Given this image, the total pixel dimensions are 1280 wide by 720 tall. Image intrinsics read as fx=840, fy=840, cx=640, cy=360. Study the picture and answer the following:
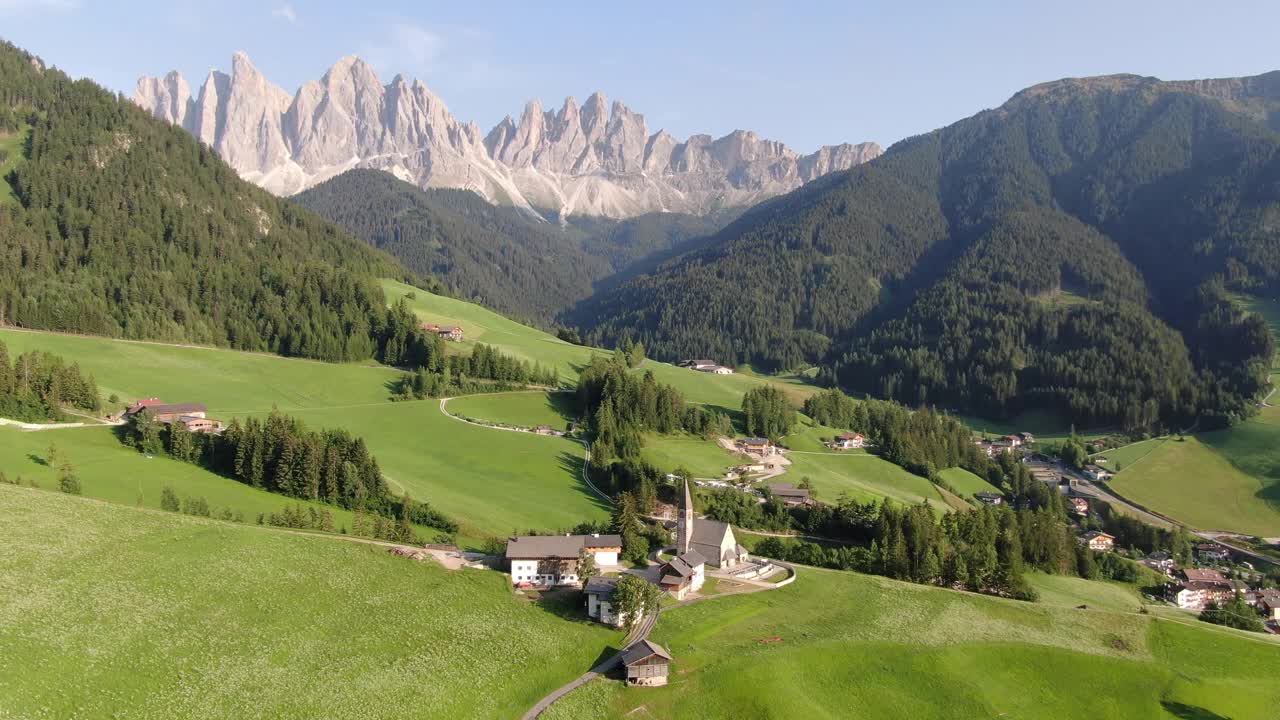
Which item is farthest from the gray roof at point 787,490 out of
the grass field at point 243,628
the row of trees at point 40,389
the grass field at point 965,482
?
the row of trees at point 40,389

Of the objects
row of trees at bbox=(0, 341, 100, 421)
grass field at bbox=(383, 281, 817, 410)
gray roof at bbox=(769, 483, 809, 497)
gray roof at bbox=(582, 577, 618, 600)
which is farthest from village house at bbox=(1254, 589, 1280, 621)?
row of trees at bbox=(0, 341, 100, 421)

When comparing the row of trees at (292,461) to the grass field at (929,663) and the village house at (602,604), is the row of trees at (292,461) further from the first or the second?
the grass field at (929,663)

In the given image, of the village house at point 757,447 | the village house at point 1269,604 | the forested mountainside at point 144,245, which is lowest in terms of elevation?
the village house at point 1269,604

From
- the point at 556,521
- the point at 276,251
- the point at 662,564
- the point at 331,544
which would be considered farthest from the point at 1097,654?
the point at 276,251

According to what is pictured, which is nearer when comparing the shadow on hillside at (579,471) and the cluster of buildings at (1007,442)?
the shadow on hillside at (579,471)

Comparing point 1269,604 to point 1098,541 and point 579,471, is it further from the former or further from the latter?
point 579,471

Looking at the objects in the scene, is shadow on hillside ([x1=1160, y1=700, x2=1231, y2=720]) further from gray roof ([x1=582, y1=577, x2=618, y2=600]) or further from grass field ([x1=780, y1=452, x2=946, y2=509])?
grass field ([x1=780, y1=452, x2=946, y2=509])
